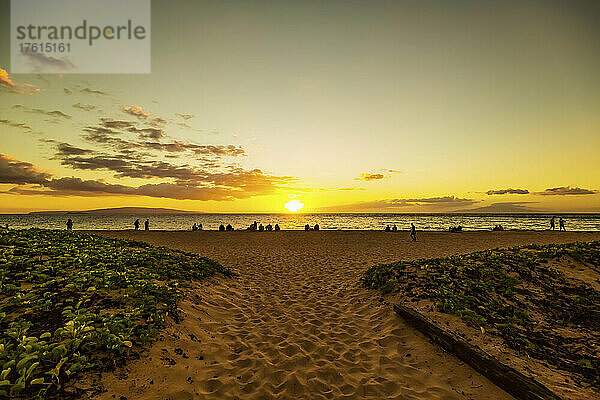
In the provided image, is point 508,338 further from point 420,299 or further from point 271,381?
point 271,381

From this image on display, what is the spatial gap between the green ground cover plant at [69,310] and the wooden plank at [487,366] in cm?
644

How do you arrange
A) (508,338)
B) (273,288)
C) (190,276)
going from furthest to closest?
(273,288) < (190,276) < (508,338)

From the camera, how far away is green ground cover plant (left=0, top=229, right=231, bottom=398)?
13.5ft

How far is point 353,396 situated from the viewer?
4.84 meters

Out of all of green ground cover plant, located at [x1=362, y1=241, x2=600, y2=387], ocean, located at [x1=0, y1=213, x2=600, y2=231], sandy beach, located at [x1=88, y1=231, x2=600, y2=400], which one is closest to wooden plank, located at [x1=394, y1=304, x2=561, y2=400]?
sandy beach, located at [x1=88, y1=231, x2=600, y2=400]

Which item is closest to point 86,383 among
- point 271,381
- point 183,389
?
point 183,389

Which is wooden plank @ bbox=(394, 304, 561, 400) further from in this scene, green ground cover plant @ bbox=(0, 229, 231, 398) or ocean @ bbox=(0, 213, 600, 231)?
ocean @ bbox=(0, 213, 600, 231)

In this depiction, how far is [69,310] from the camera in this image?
558 cm

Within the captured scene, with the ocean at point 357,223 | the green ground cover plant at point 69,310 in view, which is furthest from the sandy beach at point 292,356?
the ocean at point 357,223

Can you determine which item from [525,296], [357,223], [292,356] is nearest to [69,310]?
[292,356]

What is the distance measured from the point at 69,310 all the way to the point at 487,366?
845 cm

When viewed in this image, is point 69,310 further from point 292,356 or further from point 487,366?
point 487,366

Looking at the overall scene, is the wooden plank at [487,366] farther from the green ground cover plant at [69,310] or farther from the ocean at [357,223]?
the ocean at [357,223]

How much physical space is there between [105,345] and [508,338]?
8.70 meters
